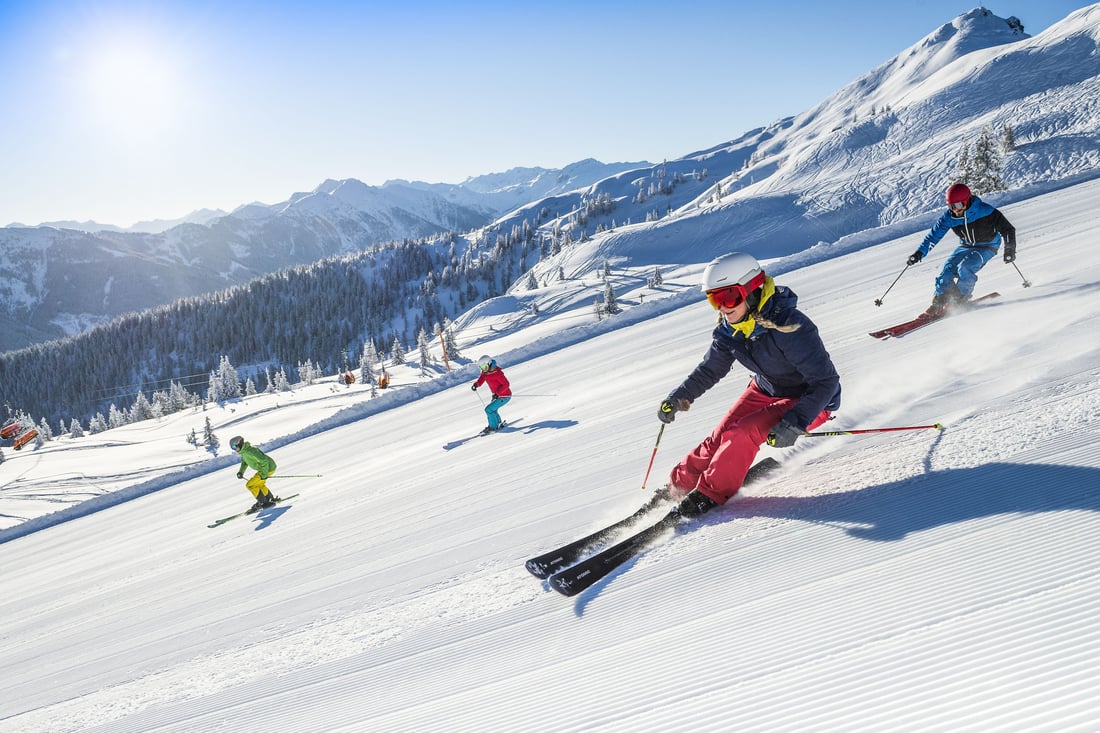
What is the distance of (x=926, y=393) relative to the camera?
5.21 metres

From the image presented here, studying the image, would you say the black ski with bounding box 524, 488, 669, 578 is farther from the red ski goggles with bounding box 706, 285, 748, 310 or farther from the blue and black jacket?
the blue and black jacket

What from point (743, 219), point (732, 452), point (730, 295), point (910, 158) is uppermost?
point (910, 158)

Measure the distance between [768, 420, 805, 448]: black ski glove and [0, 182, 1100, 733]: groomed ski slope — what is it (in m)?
0.44

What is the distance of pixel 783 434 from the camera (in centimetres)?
380

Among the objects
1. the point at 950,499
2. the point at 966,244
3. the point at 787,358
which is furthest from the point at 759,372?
the point at 966,244

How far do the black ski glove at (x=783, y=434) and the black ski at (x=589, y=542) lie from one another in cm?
57

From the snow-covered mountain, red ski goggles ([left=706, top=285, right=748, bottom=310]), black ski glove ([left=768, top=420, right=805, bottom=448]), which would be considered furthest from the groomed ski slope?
the snow-covered mountain

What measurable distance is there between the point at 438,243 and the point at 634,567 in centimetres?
20493

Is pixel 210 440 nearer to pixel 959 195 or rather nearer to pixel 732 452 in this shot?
pixel 732 452

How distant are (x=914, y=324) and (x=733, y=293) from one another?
5.44m

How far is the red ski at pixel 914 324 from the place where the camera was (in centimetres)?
769

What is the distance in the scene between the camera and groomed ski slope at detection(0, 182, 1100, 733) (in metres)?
2.24

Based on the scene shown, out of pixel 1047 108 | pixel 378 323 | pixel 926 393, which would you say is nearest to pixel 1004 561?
pixel 926 393

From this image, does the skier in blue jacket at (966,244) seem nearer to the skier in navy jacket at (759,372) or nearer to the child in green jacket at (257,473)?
the skier in navy jacket at (759,372)
